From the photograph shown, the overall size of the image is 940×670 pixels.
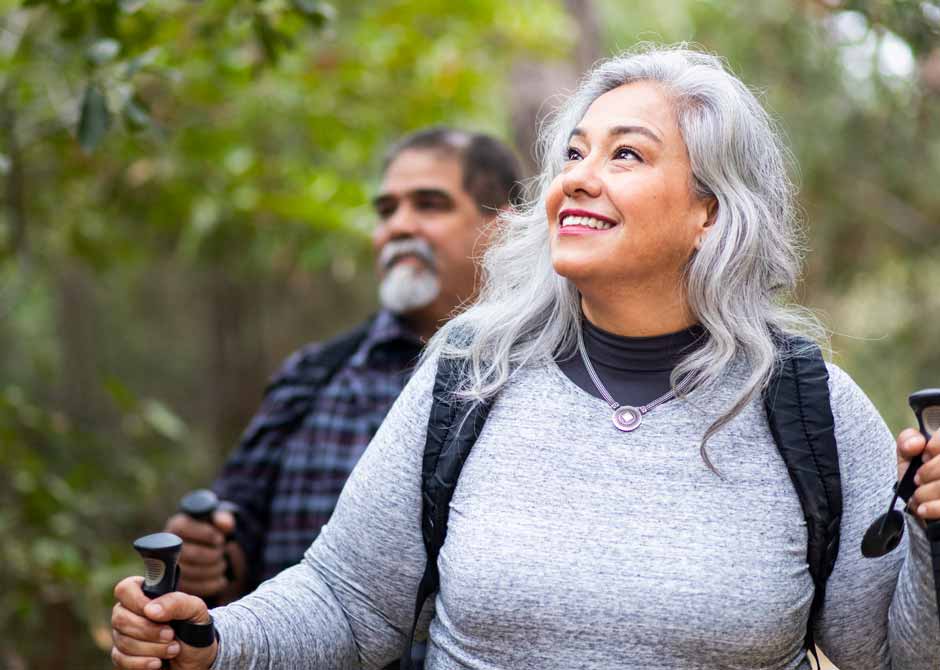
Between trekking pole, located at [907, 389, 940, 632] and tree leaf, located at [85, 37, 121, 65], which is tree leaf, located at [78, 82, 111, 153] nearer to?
tree leaf, located at [85, 37, 121, 65]

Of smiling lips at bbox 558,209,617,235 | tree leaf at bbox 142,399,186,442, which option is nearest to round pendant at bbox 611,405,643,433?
smiling lips at bbox 558,209,617,235

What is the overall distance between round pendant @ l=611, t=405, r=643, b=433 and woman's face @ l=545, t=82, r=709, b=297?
0.24 metres

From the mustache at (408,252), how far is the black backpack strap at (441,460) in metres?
1.37

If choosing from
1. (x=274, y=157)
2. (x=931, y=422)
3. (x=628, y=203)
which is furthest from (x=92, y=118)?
(x=274, y=157)

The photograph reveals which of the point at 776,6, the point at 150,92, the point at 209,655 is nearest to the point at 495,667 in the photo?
the point at 209,655

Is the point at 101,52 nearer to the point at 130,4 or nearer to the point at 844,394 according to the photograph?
the point at 130,4

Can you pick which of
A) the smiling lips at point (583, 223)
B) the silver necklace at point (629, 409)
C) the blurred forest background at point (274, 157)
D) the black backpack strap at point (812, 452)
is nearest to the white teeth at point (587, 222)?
the smiling lips at point (583, 223)

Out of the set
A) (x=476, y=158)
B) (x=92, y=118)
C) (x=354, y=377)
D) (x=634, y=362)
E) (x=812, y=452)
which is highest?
(x=92, y=118)

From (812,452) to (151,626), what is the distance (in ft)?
4.00

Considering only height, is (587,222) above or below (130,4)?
below

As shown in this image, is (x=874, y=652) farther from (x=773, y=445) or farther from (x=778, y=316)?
(x=778, y=316)

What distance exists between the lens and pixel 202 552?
281 centimetres

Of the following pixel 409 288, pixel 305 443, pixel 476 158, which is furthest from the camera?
pixel 476 158

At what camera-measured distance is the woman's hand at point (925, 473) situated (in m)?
1.62
